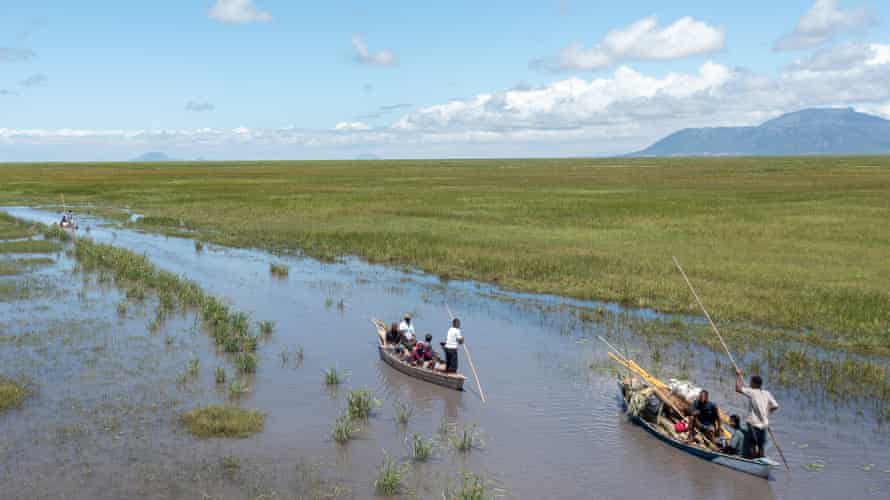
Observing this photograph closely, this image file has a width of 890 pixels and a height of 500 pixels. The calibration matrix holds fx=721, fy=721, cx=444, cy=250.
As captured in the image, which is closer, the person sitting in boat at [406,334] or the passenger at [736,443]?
the passenger at [736,443]

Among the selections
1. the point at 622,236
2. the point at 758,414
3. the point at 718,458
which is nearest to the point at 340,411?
the point at 718,458

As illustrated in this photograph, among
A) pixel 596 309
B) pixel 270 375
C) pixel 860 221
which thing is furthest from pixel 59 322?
pixel 860 221

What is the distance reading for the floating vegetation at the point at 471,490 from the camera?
1260 centimetres

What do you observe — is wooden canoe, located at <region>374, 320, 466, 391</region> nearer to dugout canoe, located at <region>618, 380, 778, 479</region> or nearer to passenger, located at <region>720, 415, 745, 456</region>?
dugout canoe, located at <region>618, 380, 778, 479</region>

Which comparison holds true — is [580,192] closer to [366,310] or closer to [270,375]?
[366,310]

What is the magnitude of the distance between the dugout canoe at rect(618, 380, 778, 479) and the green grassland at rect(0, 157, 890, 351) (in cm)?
1029

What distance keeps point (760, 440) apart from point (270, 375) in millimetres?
12792

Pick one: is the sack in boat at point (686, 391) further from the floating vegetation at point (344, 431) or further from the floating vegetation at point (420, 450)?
the floating vegetation at point (344, 431)

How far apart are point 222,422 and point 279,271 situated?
71.4 feet

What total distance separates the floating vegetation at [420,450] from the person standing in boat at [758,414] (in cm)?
646

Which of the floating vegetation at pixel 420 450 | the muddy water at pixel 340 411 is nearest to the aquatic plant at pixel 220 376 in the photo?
the muddy water at pixel 340 411

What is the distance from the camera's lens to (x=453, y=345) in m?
19.4

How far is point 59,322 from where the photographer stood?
84.7 feet

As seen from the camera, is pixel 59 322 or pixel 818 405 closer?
pixel 818 405
